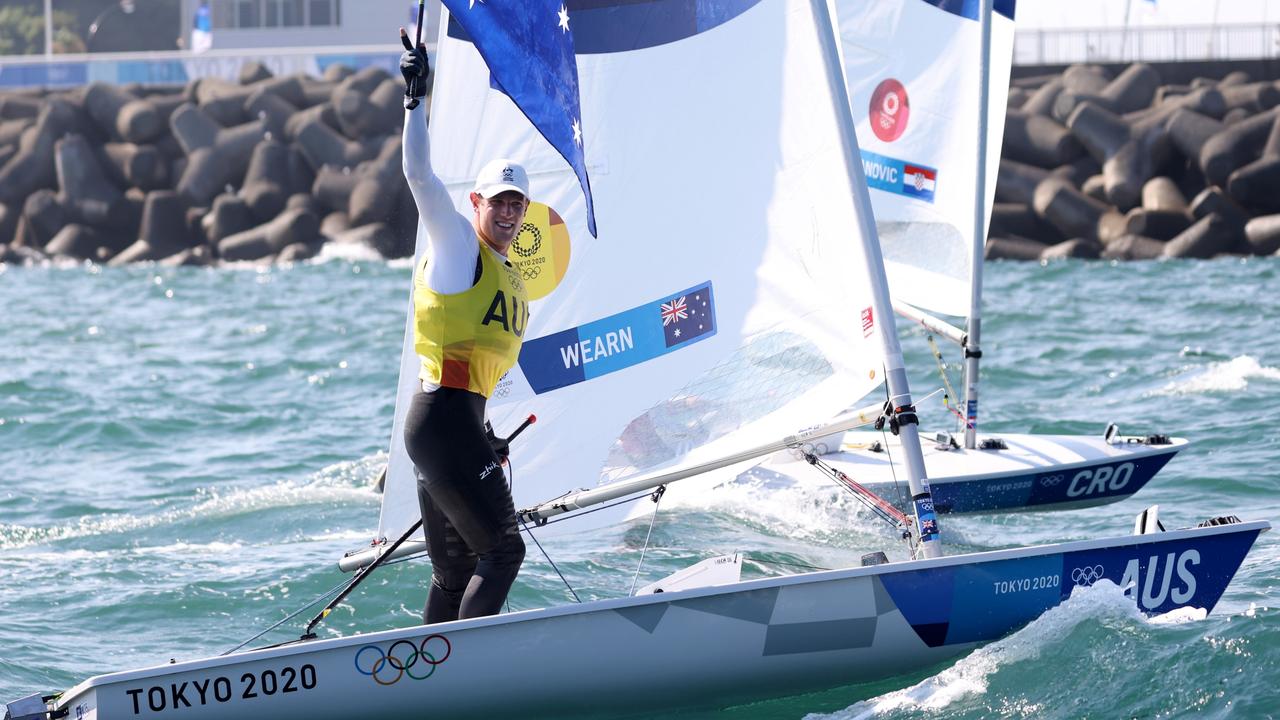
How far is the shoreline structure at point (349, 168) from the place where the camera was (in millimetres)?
23031

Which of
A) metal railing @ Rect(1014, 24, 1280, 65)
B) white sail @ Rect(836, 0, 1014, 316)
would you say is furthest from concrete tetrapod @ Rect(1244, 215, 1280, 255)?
white sail @ Rect(836, 0, 1014, 316)

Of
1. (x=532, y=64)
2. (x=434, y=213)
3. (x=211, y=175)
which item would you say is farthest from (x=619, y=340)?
(x=211, y=175)

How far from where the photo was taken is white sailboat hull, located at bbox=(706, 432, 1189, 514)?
8.07 metres

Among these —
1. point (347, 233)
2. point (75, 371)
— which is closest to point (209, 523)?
point (75, 371)

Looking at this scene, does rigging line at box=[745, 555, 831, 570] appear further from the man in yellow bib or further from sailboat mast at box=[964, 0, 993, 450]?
the man in yellow bib

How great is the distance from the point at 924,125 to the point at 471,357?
5.20 m

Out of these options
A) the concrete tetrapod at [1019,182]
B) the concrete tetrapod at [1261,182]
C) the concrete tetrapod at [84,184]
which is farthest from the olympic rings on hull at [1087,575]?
the concrete tetrapod at [84,184]

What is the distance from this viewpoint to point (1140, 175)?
23.5 meters

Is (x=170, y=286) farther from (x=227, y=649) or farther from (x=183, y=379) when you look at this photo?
(x=227, y=649)

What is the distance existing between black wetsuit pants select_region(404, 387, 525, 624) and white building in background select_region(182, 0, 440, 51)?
39989 mm

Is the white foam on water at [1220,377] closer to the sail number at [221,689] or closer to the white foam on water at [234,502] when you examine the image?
the white foam on water at [234,502]

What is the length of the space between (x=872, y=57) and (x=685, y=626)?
5.27 m

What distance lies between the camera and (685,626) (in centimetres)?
496

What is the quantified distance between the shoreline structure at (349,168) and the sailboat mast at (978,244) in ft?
48.2
